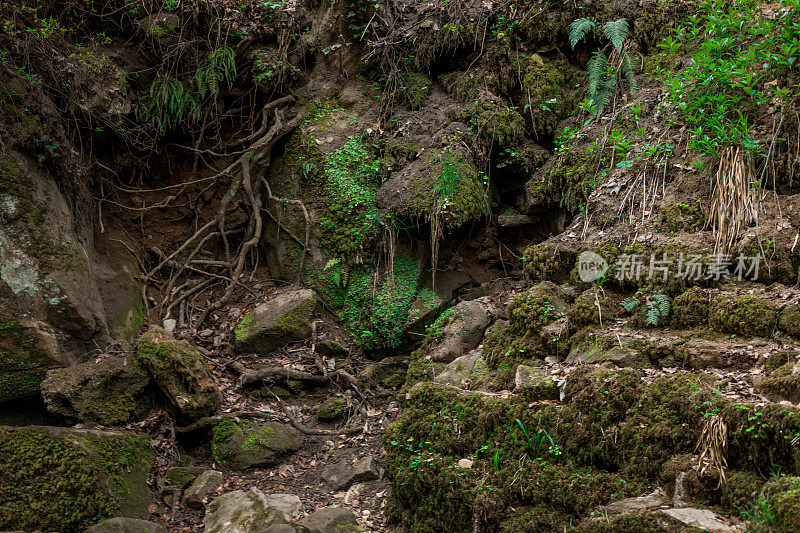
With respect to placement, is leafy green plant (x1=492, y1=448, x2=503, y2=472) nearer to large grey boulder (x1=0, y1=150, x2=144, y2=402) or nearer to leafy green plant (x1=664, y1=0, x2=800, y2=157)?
leafy green plant (x1=664, y1=0, x2=800, y2=157)

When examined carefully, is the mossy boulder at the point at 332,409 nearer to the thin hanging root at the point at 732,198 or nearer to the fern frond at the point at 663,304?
the fern frond at the point at 663,304

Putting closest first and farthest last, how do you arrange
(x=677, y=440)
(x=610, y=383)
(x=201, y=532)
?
(x=677, y=440)
(x=610, y=383)
(x=201, y=532)

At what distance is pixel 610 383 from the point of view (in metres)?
3.91

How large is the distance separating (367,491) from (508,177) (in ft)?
14.5

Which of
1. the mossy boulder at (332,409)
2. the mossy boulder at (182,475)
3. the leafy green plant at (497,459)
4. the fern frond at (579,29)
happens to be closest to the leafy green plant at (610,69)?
the fern frond at (579,29)

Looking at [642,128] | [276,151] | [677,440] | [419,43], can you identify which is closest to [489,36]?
[419,43]

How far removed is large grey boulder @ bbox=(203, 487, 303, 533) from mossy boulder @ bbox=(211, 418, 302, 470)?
75 cm

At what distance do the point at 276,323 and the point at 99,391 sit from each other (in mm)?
2106

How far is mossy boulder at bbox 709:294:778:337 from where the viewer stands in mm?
3818

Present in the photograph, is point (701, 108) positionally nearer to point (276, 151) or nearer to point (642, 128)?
point (642, 128)

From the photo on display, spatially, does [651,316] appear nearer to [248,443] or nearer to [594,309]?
[594,309]

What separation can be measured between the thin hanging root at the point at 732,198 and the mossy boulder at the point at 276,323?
469 cm

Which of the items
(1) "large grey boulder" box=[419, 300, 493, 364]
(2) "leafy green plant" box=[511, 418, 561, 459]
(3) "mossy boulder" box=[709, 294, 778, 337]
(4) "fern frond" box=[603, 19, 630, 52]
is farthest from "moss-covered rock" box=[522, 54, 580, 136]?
(2) "leafy green plant" box=[511, 418, 561, 459]

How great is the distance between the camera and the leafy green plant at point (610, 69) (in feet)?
20.9
